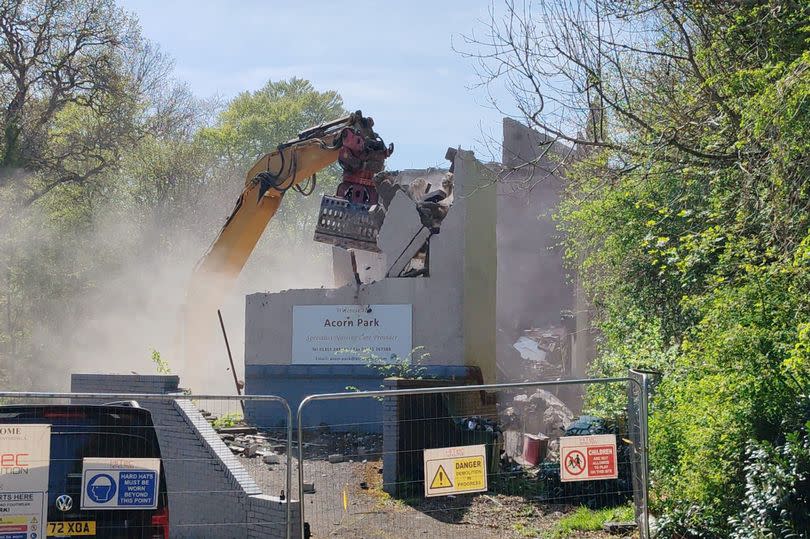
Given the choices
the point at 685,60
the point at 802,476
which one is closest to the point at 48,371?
the point at 685,60

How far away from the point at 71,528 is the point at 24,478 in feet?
1.60

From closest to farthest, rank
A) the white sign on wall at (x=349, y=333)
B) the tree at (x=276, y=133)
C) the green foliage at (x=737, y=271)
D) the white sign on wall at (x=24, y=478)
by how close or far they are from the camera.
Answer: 1. the white sign on wall at (x=24, y=478)
2. the green foliage at (x=737, y=271)
3. the white sign on wall at (x=349, y=333)
4. the tree at (x=276, y=133)

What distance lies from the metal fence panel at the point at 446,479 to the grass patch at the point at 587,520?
10 cm

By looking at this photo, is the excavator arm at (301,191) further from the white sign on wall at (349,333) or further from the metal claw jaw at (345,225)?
the white sign on wall at (349,333)

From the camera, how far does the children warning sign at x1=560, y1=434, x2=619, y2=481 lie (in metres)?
8.62

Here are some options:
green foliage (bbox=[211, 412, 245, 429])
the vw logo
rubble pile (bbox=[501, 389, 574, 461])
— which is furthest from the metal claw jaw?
the vw logo

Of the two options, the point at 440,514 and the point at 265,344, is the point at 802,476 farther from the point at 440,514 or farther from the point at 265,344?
the point at 265,344

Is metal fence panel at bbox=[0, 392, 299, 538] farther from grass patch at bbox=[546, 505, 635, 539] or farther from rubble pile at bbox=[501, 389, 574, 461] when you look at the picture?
rubble pile at bbox=[501, 389, 574, 461]

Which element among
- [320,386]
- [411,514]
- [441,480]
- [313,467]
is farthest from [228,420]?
[441,480]

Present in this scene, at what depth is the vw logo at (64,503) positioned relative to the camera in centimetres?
682

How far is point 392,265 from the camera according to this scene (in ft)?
63.1

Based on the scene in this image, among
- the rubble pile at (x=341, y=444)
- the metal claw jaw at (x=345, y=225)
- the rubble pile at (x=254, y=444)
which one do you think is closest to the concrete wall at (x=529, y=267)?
the rubble pile at (x=341, y=444)

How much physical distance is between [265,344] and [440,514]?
900 centimetres

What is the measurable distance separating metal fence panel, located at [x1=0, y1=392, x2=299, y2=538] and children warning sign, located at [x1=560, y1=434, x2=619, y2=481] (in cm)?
247
